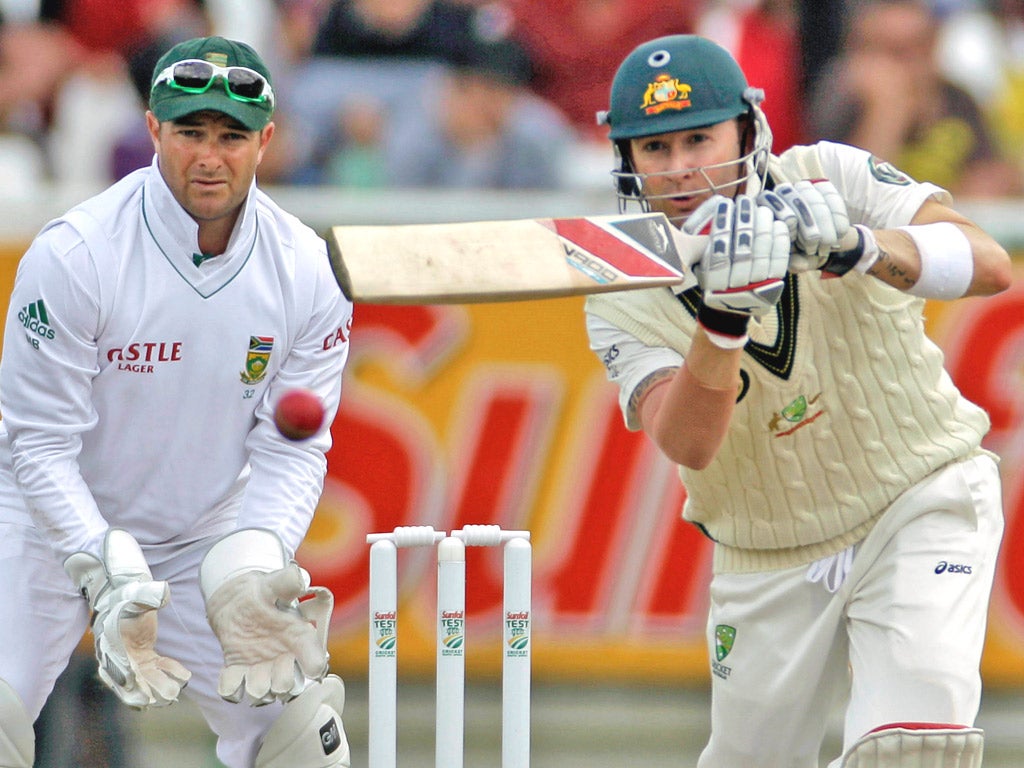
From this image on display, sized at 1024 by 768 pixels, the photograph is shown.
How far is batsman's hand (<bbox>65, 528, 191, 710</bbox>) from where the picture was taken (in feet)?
10.2

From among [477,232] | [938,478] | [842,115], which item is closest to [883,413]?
[938,478]

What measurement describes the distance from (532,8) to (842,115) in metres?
1.20

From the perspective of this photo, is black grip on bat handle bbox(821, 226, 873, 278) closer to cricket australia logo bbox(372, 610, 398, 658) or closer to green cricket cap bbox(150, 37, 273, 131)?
green cricket cap bbox(150, 37, 273, 131)

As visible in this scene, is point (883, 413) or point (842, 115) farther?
point (842, 115)

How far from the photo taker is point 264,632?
10.7 feet

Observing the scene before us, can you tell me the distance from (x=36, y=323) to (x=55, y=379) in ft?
0.37

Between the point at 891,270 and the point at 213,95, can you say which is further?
the point at 213,95

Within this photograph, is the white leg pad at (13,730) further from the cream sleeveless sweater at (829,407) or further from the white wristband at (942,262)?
the white wristband at (942,262)

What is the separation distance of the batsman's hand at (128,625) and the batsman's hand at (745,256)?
45.0 inches

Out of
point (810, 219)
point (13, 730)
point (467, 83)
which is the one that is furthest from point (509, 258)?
point (467, 83)

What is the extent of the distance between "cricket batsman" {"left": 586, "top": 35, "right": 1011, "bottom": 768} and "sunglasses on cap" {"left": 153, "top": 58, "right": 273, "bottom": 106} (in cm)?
69

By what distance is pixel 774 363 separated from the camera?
3.41 metres

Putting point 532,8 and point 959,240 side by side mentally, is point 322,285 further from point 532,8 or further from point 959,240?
point 532,8

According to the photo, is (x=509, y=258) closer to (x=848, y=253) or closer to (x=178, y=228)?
(x=848, y=253)
